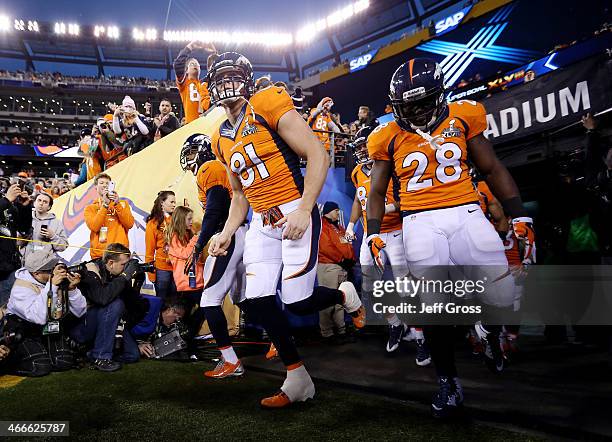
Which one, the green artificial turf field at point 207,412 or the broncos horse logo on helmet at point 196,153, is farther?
the broncos horse logo on helmet at point 196,153

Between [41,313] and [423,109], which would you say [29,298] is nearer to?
[41,313]

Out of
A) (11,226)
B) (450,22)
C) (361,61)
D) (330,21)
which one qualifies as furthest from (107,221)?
(330,21)

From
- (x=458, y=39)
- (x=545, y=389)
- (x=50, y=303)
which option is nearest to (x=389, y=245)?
(x=545, y=389)

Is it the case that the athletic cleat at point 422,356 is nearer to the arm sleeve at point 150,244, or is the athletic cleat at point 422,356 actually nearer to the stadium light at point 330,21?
the arm sleeve at point 150,244

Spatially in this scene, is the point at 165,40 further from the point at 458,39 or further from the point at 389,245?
the point at 389,245

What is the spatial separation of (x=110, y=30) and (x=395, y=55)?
2635cm

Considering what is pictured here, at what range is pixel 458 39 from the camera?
22125 mm

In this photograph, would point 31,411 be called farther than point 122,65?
No

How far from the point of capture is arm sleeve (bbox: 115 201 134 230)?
239 inches

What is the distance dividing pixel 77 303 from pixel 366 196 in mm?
3133

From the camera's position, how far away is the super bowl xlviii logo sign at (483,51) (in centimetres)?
2055

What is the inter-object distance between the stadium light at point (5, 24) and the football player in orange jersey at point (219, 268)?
41.5 m

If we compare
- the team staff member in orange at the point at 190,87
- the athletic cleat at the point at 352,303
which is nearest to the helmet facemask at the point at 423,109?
the athletic cleat at the point at 352,303

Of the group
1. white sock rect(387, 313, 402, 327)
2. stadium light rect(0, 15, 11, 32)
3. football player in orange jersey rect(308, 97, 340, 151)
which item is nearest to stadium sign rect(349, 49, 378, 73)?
football player in orange jersey rect(308, 97, 340, 151)
